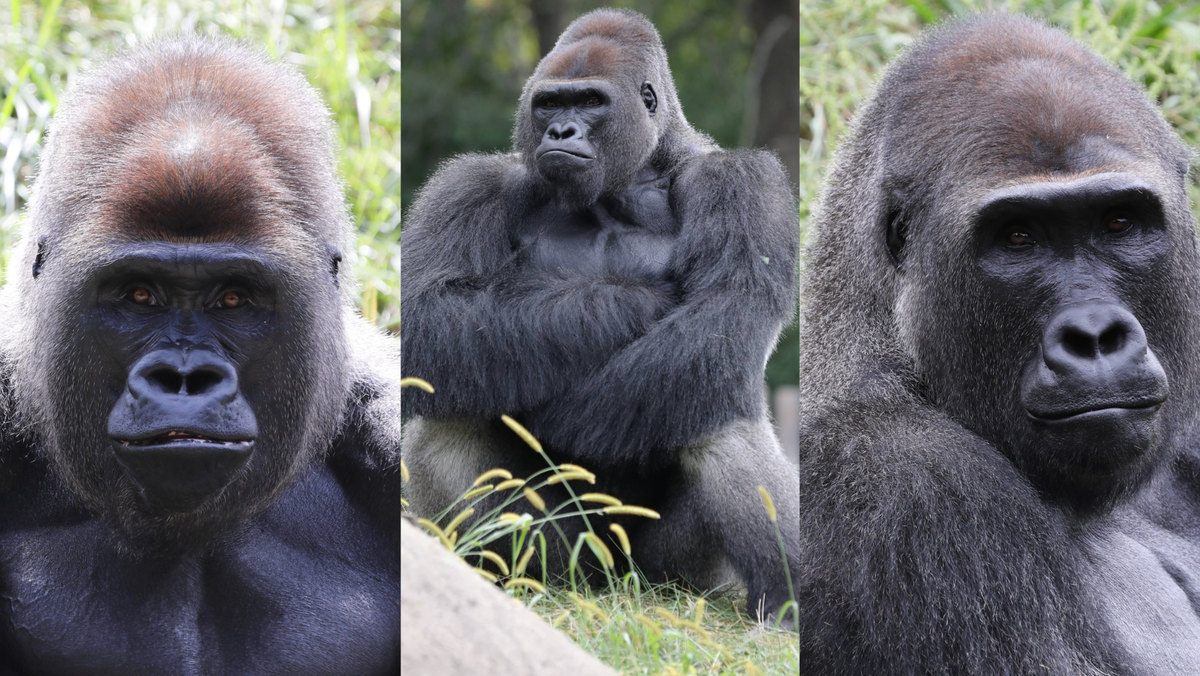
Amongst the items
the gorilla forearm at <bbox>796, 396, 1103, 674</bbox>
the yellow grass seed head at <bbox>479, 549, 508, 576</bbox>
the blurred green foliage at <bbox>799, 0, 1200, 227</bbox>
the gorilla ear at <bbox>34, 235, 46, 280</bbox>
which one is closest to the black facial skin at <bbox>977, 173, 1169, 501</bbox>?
the gorilla forearm at <bbox>796, 396, 1103, 674</bbox>

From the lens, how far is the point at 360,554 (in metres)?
2.28

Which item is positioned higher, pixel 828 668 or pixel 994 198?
pixel 994 198

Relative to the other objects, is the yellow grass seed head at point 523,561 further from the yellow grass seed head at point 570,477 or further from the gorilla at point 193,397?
the gorilla at point 193,397

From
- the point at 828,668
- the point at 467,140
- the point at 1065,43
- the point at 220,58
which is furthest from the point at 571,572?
the point at 1065,43

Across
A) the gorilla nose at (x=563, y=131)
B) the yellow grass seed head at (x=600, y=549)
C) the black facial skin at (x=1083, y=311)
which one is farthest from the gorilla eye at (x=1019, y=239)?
the yellow grass seed head at (x=600, y=549)

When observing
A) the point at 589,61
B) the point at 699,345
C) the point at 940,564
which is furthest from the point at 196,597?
the point at 940,564

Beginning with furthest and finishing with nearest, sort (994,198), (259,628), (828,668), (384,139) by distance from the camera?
(384,139)
(259,628)
(828,668)
(994,198)

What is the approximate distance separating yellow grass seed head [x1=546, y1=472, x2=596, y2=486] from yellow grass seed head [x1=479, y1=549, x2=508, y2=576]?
0.15 metres

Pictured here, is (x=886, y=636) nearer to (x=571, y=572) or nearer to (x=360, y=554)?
(x=571, y=572)

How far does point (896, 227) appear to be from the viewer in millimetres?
2105

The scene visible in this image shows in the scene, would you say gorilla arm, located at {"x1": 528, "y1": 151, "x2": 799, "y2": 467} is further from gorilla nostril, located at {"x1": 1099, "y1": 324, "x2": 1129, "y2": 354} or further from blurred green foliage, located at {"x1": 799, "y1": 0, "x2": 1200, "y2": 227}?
blurred green foliage, located at {"x1": 799, "y1": 0, "x2": 1200, "y2": 227}

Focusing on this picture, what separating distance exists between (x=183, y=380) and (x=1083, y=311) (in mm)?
1411

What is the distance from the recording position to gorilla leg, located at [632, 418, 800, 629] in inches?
77.2

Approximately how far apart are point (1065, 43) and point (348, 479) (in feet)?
5.27
